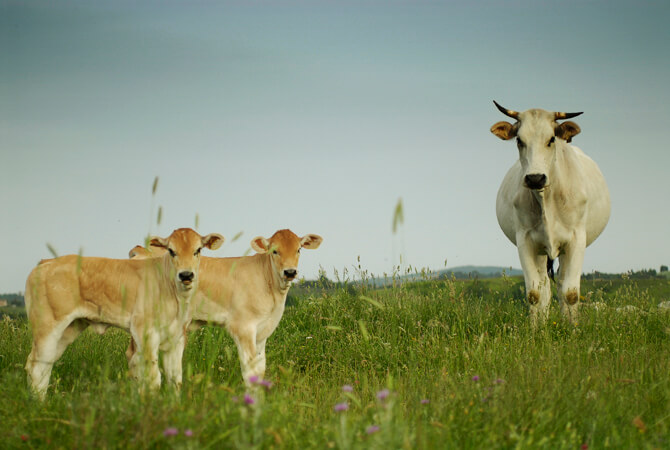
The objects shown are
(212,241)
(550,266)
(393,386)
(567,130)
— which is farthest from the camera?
(550,266)

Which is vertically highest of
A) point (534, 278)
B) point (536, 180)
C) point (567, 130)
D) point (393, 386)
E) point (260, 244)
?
point (567, 130)

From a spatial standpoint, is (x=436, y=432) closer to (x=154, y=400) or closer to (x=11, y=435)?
(x=154, y=400)

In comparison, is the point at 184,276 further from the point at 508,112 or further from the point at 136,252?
the point at 508,112

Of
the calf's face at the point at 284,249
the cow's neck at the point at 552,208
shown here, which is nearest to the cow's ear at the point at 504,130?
the cow's neck at the point at 552,208

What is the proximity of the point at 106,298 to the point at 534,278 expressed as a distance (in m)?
6.29

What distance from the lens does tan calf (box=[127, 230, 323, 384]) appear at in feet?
23.6

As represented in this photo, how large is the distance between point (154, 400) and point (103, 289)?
3.40 m

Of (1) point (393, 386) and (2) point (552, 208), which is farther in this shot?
(2) point (552, 208)

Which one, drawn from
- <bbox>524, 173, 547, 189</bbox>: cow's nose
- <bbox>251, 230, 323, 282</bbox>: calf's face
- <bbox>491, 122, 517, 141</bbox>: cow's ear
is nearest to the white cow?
<bbox>491, 122, 517, 141</bbox>: cow's ear

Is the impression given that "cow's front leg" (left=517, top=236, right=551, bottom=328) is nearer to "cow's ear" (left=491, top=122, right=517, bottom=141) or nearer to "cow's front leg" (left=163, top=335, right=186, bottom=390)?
"cow's ear" (left=491, top=122, right=517, bottom=141)

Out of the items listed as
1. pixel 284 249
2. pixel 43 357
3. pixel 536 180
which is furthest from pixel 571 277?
pixel 43 357

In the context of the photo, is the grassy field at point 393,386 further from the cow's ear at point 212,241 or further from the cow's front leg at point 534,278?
the cow's ear at point 212,241

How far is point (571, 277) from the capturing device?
31.6ft

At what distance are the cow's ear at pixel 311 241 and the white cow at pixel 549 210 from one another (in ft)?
11.3
